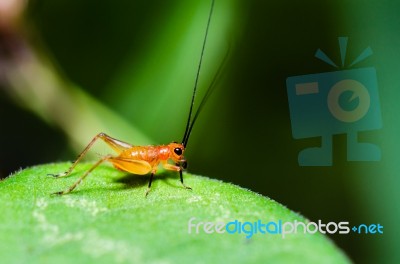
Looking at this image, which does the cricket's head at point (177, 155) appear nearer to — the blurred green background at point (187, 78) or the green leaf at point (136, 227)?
the blurred green background at point (187, 78)

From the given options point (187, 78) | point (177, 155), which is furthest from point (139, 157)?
point (187, 78)

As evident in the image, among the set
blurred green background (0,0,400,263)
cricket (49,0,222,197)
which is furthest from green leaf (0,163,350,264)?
blurred green background (0,0,400,263)

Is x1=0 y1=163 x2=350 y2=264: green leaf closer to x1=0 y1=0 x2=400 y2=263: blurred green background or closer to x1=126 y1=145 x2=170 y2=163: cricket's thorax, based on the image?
x1=126 y1=145 x2=170 y2=163: cricket's thorax

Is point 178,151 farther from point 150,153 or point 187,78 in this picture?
point 187,78
